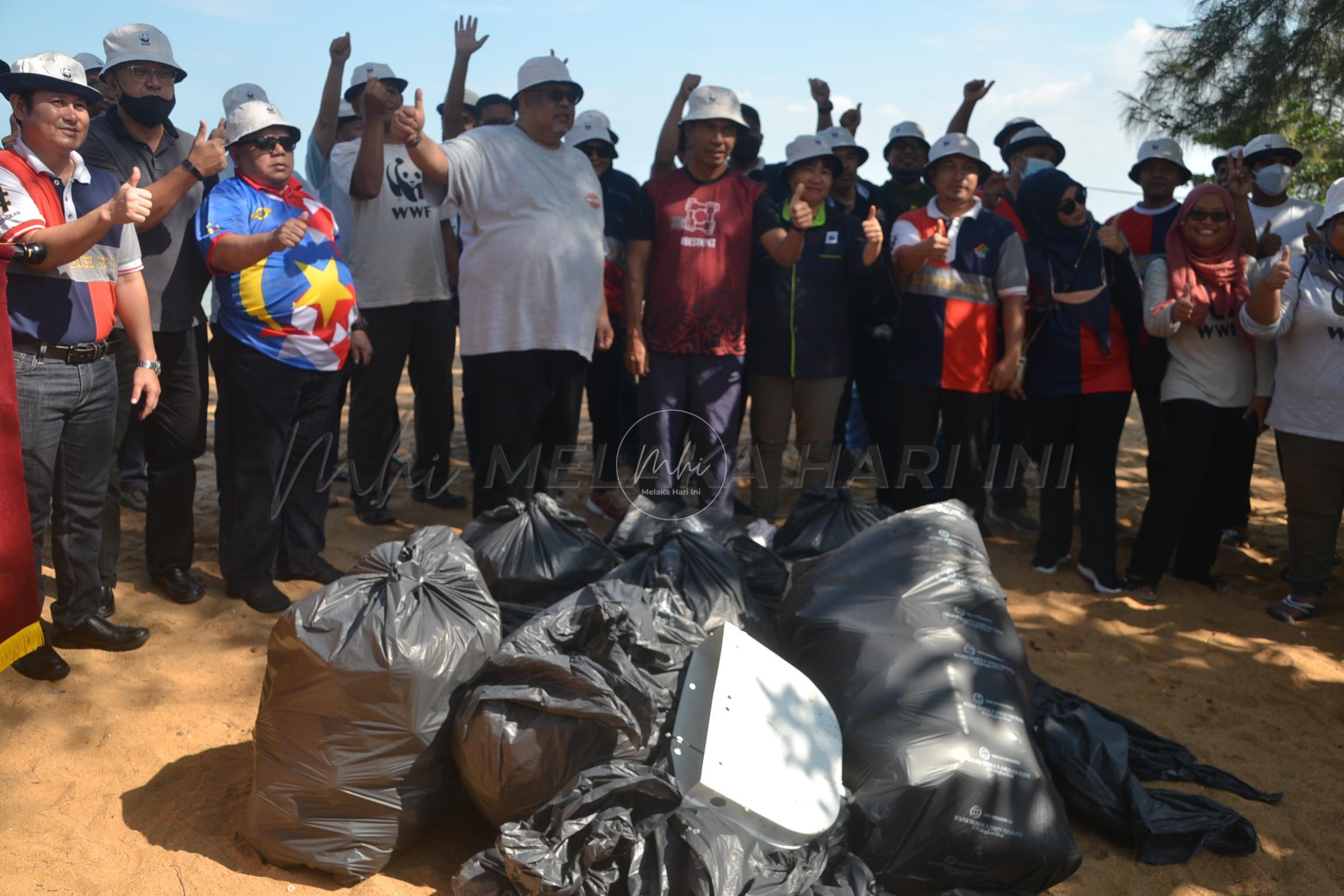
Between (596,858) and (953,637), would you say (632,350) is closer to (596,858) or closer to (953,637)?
(953,637)

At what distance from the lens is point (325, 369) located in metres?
3.86

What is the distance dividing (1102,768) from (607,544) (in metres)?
1.80

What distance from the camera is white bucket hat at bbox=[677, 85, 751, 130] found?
4391 millimetres

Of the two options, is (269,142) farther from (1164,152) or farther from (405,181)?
(1164,152)

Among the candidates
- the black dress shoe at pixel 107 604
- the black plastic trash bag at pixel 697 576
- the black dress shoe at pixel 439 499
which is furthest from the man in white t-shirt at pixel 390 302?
the black plastic trash bag at pixel 697 576

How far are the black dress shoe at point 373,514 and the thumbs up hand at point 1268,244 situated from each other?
14.0 feet

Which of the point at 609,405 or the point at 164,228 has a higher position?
the point at 164,228

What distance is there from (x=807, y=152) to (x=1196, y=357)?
1.91 meters

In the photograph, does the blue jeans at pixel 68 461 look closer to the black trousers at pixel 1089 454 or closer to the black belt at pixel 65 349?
the black belt at pixel 65 349

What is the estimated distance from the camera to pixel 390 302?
15.6 ft

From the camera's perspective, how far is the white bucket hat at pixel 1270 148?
4.90 m

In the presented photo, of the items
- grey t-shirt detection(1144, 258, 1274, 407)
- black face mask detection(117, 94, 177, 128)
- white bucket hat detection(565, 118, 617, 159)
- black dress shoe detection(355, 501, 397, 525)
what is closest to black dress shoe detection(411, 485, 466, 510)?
black dress shoe detection(355, 501, 397, 525)

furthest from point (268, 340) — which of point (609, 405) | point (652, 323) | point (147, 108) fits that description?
point (609, 405)

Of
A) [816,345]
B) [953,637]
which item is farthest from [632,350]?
[953,637]
